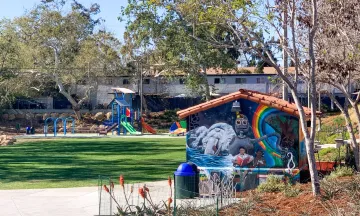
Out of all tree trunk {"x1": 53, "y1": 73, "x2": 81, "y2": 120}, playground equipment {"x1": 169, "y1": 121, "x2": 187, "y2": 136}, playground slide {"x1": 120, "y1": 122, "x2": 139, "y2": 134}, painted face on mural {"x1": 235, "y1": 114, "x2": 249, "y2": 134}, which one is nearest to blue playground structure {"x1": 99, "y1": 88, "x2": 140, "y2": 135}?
playground slide {"x1": 120, "y1": 122, "x2": 139, "y2": 134}

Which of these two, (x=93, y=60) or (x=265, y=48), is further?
(x=93, y=60)

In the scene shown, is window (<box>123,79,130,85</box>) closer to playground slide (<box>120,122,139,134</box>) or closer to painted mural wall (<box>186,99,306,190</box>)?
playground slide (<box>120,122,139,134</box>)

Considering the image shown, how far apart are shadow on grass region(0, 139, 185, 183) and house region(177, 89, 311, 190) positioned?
4274 mm

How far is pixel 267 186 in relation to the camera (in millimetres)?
15016

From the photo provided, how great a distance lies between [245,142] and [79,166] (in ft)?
36.6

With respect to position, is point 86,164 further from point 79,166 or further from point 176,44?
point 176,44

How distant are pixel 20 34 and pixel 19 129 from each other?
12.0m

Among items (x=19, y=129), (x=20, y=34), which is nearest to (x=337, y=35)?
(x=19, y=129)

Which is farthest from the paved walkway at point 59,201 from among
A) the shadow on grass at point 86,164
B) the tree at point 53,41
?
the tree at point 53,41

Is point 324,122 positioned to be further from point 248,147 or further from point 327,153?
point 248,147

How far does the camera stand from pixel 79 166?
88.5ft

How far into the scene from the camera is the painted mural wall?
17.4m

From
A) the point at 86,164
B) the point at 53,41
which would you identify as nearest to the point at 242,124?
the point at 86,164

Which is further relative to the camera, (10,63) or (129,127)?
(10,63)
